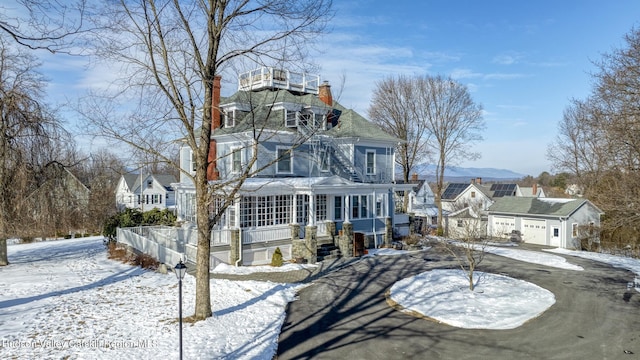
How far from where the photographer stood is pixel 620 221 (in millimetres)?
12555

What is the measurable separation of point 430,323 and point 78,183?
1405 cm

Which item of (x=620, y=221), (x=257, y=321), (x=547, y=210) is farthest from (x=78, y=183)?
(x=547, y=210)

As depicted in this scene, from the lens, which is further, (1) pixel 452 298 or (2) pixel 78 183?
(2) pixel 78 183

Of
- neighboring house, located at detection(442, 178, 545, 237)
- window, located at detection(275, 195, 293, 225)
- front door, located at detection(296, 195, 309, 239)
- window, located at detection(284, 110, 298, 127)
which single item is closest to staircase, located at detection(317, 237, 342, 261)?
front door, located at detection(296, 195, 309, 239)

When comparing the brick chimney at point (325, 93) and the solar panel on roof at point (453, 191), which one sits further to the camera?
the solar panel on roof at point (453, 191)

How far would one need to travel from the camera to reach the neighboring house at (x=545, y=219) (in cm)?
2919

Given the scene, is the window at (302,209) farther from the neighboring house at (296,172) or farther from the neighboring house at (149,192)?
the neighboring house at (149,192)

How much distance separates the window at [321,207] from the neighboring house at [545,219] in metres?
17.8

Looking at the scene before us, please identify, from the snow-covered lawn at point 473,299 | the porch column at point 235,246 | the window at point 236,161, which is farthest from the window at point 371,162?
the porch column at point 235,246

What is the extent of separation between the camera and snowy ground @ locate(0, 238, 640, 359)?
893cm

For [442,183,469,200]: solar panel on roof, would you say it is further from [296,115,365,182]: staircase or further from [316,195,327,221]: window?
[316,195,327,221]: window

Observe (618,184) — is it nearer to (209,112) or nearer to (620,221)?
(620,221)

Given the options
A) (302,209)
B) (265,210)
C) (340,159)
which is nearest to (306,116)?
(340,159)

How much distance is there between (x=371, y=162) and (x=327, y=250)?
25.2ft
